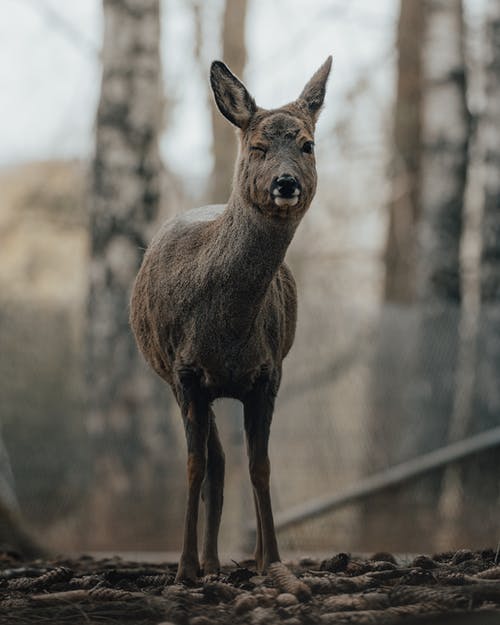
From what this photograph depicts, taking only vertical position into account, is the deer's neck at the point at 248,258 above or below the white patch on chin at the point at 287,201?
below

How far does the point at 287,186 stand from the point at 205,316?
82 cm

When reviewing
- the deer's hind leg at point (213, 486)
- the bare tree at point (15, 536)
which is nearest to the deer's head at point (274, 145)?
the deer's hind leg at point (213, 486)

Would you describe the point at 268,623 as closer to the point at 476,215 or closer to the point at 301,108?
the point at 301,108

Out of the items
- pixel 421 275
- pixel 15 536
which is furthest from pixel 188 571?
pixel 421 275

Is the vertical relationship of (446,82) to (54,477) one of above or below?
above

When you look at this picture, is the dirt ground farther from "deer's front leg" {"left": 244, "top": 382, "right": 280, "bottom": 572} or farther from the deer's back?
the deer's back

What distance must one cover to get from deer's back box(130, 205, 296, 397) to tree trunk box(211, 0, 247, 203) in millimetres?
12037

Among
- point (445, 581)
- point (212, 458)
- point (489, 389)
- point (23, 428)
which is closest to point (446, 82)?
point (489, 389)

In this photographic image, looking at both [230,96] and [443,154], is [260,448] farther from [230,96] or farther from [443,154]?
[443,154]

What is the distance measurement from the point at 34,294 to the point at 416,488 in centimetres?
1143

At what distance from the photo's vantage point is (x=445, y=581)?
16.2 feet

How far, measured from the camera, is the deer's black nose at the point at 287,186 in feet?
17.1

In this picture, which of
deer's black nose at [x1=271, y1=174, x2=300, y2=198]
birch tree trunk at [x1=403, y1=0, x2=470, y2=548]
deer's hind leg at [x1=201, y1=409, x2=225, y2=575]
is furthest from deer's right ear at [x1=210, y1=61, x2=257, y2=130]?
birch tree trunk at [x1=403, y1=0, x2=470, y2=548]

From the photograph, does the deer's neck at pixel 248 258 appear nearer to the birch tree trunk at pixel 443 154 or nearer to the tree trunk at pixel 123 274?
the tree trunk at pixel 123 274
